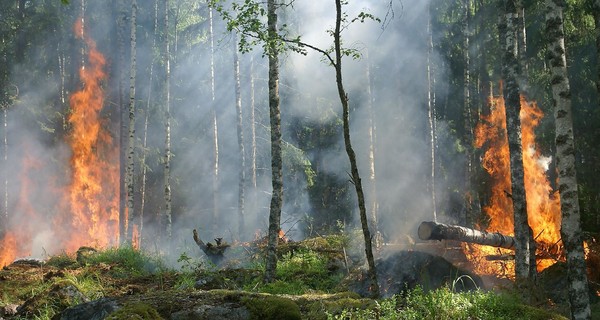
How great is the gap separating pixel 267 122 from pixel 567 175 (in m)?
25.3

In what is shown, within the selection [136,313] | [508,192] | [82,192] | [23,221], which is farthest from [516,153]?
[23,221]

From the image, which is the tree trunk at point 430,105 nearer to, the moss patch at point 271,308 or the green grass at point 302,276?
the green grass at point 302,276

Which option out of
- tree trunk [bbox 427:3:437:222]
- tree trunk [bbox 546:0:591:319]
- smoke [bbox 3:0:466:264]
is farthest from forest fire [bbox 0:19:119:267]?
tree trunk [bbox 546:0:591:319]

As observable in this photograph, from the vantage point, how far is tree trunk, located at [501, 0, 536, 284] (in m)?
10.4

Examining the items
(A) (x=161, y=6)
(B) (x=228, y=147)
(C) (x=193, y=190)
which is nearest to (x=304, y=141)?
(B) (x=228, y=147)

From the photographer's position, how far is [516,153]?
36.0 ft

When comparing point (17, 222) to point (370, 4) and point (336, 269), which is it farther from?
point (370, 4)

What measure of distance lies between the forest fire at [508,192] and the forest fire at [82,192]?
58.7ft

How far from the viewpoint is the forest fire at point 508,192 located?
13.8m

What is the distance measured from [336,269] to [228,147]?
22621 millimetres

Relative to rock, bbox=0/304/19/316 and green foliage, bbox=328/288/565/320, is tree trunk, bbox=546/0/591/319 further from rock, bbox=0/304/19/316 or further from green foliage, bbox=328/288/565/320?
rock, bbox=0/304/19/316

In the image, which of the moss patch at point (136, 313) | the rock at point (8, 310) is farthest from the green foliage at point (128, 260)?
the moss patch at point (136, 313)

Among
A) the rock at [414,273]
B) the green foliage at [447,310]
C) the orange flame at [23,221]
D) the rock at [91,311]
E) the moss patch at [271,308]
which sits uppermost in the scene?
the orange flame at [23,221]

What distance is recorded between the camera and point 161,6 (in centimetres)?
3038
